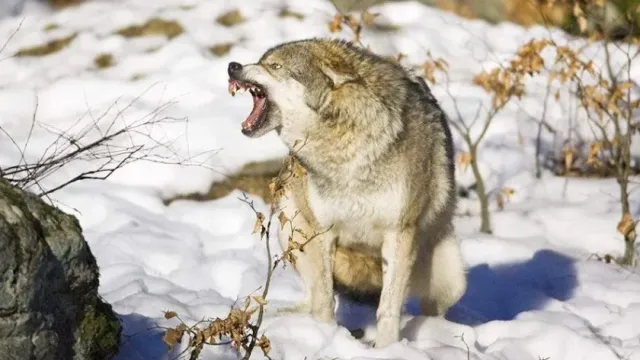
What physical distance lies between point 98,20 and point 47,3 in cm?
96

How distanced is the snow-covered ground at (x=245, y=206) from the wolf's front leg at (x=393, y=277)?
14cm

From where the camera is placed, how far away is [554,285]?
6504mm

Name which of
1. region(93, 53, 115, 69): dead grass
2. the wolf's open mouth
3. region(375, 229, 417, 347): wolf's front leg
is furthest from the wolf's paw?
region(93, 53, 115, 69): dead grass

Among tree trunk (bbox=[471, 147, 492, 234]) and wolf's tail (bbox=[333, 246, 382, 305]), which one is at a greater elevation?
wolf's tail (bbox=[333, 246, 382, 305])

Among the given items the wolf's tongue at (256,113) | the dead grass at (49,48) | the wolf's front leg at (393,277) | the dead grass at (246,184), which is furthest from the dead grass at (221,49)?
the wolf's front leg at (393,277)

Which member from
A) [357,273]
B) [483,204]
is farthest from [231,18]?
[357,273]

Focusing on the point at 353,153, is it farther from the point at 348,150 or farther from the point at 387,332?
the point at 387,332

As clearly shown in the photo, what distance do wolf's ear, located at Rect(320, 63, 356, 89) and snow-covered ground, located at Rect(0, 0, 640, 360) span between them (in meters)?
1.23

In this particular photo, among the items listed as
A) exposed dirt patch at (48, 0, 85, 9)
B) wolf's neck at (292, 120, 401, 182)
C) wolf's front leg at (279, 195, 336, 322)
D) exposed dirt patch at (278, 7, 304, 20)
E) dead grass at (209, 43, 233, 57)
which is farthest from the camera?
exposed dirt patch at (48, 0, 85, 9)

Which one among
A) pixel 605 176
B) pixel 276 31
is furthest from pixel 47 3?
pixel 605 176

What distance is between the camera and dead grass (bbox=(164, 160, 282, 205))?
25.3ft

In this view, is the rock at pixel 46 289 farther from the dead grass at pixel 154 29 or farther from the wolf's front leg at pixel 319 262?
the dead grass at pixel 154 29

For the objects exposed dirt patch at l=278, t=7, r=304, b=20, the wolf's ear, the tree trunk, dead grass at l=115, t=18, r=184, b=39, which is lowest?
the tree trunk

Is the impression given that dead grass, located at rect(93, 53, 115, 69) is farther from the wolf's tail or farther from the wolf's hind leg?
the wolf's hind leg
